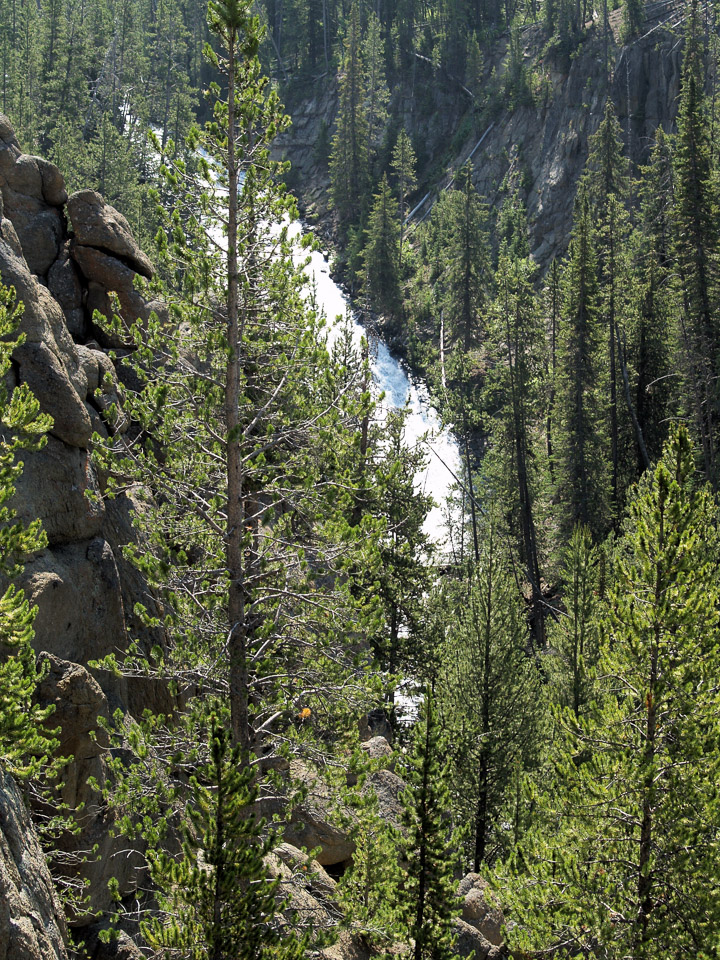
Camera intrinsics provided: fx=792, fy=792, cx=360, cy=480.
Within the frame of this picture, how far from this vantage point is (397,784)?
55.8ft

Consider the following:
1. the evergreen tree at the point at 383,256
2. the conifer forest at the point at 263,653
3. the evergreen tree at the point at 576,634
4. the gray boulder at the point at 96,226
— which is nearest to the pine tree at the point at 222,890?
the conifer forest at the point at 263,653

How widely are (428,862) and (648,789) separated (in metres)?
3.56

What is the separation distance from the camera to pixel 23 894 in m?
6.98

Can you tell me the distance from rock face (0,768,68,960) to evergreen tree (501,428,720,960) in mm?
5690

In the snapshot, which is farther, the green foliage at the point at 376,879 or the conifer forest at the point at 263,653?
the green foliage at the point at 376,879

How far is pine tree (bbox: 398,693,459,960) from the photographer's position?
11.2m

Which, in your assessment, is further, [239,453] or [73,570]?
[73,570]

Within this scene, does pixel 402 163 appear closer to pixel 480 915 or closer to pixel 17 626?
pixel 480 915

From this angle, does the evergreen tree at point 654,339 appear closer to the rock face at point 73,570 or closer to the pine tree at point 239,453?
the rock face at point 73,570

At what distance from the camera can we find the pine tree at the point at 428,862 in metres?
11.2

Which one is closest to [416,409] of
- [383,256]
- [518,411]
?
[383,256]

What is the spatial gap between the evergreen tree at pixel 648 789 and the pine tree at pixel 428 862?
1.04 meters

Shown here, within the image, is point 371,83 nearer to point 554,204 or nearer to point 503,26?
point 503,26

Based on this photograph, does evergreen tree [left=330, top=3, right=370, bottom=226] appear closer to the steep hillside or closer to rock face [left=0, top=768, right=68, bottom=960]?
the steep hillside
